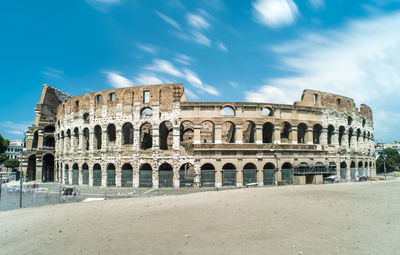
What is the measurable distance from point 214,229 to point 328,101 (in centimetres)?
2673

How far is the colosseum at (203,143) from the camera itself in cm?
2481

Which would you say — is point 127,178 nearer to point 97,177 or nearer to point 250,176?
point 97,177

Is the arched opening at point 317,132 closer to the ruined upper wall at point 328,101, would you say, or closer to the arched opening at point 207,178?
the ruined upper wall at point 328,101

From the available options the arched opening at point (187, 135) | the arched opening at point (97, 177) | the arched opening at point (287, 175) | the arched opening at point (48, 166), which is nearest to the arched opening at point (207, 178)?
the arched opening at point (187, 135)

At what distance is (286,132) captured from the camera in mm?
28734

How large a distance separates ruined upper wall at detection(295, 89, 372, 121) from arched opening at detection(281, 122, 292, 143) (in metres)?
3.01

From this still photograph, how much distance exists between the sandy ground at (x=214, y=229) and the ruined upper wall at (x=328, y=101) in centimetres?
1711

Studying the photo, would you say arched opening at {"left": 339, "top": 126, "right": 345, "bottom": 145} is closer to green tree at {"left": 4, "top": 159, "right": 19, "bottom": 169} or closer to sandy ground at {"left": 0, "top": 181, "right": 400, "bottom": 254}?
sandy ground at {"left": 0, "top": 181, "right": 400, "bottom": 254}

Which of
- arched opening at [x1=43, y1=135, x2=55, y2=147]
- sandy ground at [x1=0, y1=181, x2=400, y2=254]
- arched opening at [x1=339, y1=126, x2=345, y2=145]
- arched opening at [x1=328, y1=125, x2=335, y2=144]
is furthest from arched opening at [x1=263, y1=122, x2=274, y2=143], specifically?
arched opening at [x1=43, y1=135, x2=55, y2=147]

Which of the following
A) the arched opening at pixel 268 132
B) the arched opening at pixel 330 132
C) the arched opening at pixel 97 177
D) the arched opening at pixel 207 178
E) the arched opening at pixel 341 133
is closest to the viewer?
the arched opening at pixel 207 178

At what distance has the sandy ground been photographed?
6.89 meters

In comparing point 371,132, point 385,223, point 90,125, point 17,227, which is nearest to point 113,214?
point 17,227

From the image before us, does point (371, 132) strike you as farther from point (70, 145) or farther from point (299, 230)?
point (70, 145)

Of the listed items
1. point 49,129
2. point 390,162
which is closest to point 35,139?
point 49,129
